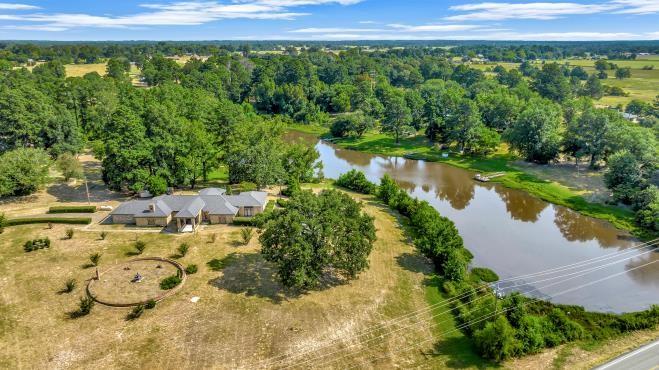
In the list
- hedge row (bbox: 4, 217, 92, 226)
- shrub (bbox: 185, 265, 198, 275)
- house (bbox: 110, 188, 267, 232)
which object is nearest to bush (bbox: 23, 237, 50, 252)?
hedge row (bbox: 4, 217, 92, 226)

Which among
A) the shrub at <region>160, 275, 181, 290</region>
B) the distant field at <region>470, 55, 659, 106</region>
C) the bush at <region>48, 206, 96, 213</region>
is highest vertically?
the distant field at <region>470, 55, 659, 106</region>

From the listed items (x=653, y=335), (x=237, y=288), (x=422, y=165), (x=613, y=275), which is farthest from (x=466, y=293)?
(x=422, y=165)

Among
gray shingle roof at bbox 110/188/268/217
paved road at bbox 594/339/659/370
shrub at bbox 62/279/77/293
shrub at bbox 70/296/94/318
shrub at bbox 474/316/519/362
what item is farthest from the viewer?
gray shingle roof at bbox 110/188/268/217

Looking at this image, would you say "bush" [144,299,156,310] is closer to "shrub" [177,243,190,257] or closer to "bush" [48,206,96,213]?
"shrub" [177,243,190,257]

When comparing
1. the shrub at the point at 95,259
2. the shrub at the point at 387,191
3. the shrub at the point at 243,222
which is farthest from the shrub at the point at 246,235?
the shrub at the point at 387,191

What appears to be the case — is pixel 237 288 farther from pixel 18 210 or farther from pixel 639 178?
pixel 639 178

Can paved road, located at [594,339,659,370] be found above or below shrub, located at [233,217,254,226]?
below

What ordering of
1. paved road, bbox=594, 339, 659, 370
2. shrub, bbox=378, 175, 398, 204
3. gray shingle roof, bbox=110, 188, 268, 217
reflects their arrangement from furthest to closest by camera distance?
shrub, bbox=378, 175, 398, 204, gray shingle roof, bbox=110, 188, 268, 217, paved road, bbox=594, 339, 659, 370

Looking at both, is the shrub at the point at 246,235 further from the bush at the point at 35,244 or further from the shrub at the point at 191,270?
the bush at the point at 35,244
